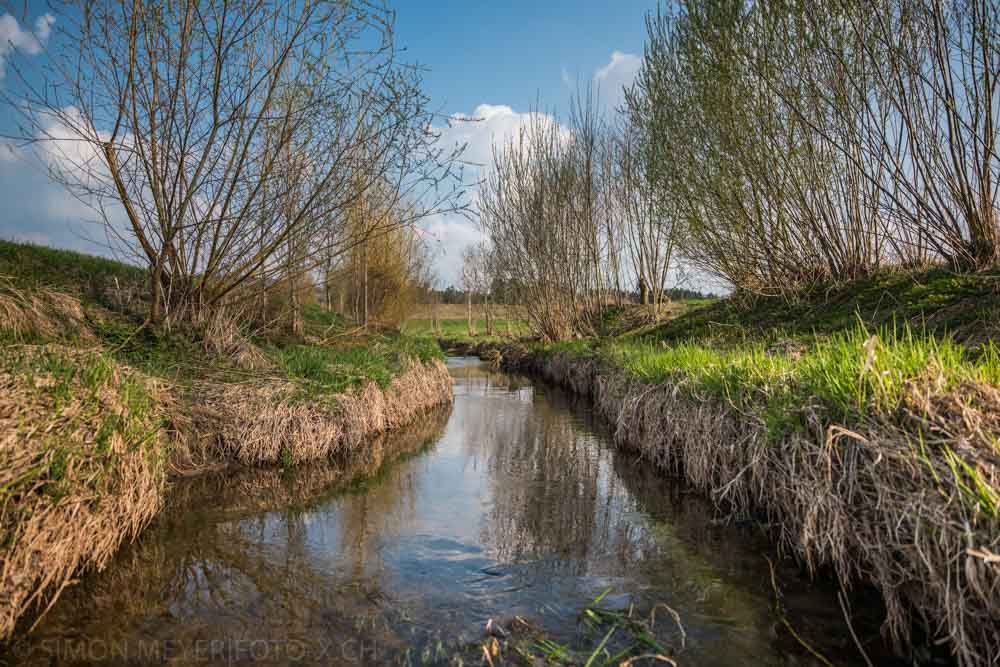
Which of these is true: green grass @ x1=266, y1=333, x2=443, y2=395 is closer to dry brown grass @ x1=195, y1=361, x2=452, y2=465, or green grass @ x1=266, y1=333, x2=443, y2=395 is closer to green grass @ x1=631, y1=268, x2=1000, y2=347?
dry brown grass @ x1=195, y1=361, x2=452, y2=465

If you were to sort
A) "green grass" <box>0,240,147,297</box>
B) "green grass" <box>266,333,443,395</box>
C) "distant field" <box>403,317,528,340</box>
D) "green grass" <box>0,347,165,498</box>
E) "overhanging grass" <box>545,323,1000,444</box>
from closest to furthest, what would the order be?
"green grass" <box>0,347,165,498</box>, "overhanging grass" <box>545,323,1000,444</box>, "green grass" <box>266,333,443,395</box>, "green grass" <box>0,240,147,297</box>, "distant field" <box>403,317,528,340</box>

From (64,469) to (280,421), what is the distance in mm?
2991

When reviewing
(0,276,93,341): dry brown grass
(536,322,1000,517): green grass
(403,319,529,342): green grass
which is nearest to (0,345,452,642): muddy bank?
(0,276,93,341): dry brown grass

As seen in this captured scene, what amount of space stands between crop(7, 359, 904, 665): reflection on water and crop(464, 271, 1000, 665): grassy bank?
0.33 metres

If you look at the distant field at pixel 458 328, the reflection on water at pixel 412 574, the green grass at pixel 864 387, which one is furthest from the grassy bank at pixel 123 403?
the distant field at pixel 458 328

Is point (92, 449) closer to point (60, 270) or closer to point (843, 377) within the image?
point (843, 377)

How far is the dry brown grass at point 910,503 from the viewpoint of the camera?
2.02m

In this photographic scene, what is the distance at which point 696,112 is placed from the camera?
8.81 m

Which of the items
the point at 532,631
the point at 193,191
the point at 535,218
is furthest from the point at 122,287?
the point at 535,218

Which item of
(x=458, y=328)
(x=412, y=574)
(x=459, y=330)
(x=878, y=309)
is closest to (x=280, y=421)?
(x=412, y=574)

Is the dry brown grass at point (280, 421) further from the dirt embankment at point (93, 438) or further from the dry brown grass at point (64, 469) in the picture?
the dry brown grass at point (64, 469)

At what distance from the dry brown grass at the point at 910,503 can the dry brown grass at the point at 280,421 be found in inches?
167

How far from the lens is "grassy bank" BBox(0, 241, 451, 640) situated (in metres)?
2.59

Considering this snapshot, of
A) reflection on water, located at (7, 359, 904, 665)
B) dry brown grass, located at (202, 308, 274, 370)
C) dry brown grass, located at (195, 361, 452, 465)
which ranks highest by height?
dry brown grass, located at (202, 308, 274, 370)
